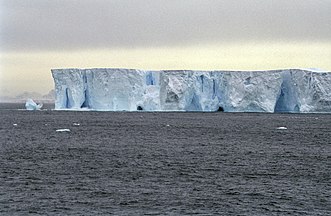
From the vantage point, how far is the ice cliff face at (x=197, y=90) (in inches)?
2217

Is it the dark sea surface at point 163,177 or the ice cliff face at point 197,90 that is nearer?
the dark sea surface at point 163,177

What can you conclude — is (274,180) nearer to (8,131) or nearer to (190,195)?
(190,195)

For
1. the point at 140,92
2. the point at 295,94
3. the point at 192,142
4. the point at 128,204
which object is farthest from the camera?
the point at 140,92

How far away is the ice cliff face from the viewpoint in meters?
56.3

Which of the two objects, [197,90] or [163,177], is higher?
[197,90]

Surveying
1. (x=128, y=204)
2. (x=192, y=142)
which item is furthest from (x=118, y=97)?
(x=128, y=204)

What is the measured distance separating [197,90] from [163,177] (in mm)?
39699

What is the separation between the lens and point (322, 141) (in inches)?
1495

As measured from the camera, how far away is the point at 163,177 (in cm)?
2105

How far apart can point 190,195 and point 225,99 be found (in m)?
42.9

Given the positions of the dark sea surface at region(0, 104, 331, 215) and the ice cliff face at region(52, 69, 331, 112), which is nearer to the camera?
the dark sea surface at region(0, 104, 331, 215)

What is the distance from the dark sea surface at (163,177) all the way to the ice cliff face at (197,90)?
19.9 metres

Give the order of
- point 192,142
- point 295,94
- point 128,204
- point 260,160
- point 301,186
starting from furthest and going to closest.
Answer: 1. point 295,94
2. point 192,142
3. point 260,160
4. point 301,186
5. point 128,204

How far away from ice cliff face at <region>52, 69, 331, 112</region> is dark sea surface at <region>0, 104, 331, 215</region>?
19936 mm
